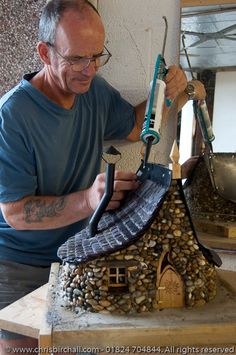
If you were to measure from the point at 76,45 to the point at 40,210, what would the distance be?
0.38m

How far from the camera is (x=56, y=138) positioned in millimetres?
1013

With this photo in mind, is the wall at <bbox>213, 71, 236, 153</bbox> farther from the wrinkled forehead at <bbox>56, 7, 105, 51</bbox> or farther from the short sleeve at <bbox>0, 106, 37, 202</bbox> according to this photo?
the short sleeve at <bbox>0, 106, 37, 202</bbox>

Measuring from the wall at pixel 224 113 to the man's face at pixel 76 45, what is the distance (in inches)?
12.3

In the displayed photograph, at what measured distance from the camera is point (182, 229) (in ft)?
2.18

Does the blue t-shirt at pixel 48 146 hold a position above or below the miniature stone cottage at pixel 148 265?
above

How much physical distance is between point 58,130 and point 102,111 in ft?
0.51

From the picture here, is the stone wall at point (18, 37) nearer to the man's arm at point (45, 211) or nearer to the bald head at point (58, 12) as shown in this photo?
the bald head at point (58, 12)

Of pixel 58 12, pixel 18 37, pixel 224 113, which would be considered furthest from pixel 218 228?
pixel 18 37

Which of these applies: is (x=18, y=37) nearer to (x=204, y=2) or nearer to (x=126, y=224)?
(x=204, y=2)

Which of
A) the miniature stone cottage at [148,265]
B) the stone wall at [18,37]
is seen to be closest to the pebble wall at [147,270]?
the miniature stone cottage at [148,265]

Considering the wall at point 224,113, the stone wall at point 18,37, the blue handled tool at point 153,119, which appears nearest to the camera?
the blue handled tool at point 153,119

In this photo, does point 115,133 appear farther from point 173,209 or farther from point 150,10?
point 173,209

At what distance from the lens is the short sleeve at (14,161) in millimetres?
911

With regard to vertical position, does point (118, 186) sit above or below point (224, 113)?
below
